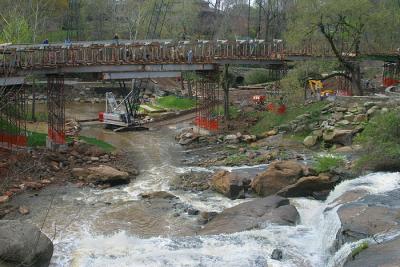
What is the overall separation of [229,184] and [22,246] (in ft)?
39.3

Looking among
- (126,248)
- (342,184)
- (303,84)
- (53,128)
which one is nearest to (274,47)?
(303,84)

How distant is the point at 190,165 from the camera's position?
3422cm

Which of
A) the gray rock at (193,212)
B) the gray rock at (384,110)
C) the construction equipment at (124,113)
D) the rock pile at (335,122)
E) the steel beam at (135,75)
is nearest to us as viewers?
the gray rock at (193,212)

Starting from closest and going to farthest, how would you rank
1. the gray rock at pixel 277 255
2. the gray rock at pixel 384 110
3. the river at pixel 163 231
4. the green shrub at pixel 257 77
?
the gray rock at pixel 277 255 → the river at pixel 163 231 → the gray rock at pixel 384 110 → the green shrub at pixel 257 77

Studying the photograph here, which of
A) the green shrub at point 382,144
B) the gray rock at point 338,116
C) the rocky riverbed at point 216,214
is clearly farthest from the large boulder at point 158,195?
the gray rock at point 338,116

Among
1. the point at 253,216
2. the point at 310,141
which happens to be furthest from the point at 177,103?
the point at 253,216

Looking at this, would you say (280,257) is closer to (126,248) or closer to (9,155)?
(126,248)

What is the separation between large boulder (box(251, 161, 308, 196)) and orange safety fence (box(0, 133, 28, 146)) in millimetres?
15182

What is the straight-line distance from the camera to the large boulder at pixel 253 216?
21.2m

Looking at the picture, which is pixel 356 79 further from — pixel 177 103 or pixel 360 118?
pixel 177 103

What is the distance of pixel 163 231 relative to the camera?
22.4m

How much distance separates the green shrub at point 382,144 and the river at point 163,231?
0.99 m

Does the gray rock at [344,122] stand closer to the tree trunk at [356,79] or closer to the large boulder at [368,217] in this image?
the tree trunk at [356,79]

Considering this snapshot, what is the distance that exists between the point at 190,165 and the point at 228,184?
7602 millimetres
